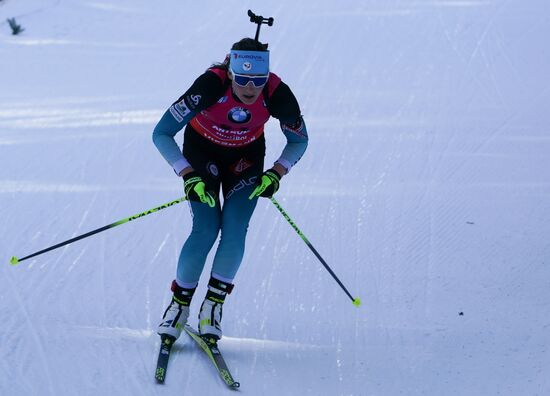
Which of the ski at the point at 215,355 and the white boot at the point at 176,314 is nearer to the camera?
Answer: the ski at the point at 215,355

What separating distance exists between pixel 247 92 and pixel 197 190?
0.58 m

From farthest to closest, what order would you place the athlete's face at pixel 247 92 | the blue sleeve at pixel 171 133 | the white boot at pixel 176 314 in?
the white boot at pixel 176 314
the blue sleeve at pixel 171 133
the athlete's face at pixel 247 92

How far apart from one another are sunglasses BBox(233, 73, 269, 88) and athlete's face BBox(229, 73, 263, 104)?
0.05 feet

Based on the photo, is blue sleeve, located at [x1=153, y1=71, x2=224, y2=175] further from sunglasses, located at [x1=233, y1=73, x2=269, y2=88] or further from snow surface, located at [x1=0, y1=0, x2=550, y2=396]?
snow surface, located at [x1=0, y1=0, x2=550, y2=396]

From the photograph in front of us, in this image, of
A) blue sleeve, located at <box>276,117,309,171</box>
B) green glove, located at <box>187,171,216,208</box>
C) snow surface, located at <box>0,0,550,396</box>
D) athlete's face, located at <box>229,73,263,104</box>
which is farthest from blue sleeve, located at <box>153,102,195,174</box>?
snow surface, located at <box>0,0,550,396</box>

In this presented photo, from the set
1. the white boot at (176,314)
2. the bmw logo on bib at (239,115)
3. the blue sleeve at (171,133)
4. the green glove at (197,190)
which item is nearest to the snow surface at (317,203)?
the white boot at (176,314)

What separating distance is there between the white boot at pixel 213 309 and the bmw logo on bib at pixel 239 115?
88cm

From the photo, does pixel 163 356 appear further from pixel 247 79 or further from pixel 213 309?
pixel 247 79

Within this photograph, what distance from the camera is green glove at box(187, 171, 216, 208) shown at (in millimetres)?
4703

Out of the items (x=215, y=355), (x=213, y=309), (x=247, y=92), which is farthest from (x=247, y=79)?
(x=215, y=355)

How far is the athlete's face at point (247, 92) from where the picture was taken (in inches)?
184

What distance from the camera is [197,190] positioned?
469cm

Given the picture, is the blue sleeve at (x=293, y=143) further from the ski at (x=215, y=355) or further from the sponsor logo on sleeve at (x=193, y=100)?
the ski at (x=215, y=355)

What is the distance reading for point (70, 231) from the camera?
6711 mm
